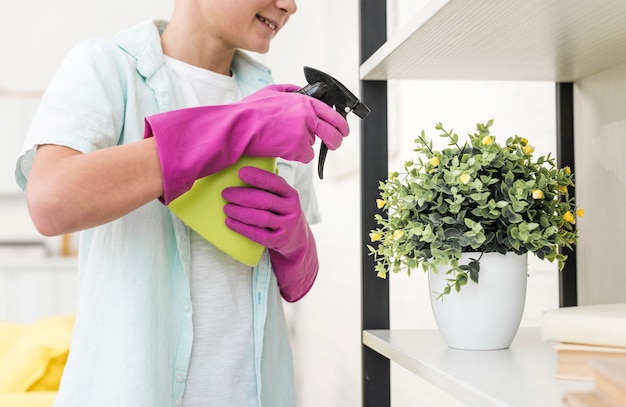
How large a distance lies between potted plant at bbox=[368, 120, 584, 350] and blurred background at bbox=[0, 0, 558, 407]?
1.03 feet

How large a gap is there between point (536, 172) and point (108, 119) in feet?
1.87

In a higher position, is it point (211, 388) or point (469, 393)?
point (469, 393)

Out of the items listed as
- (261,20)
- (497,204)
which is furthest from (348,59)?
(497,204)

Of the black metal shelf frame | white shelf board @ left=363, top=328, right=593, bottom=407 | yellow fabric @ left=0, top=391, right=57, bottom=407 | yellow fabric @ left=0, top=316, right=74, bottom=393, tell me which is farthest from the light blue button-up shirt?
yellow fabric @ left=0, top=316, right=74, bottom=393

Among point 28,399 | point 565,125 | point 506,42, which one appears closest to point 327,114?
point 506,42

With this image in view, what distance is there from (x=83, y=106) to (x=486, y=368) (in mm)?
617

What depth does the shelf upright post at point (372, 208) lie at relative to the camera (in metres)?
0.96

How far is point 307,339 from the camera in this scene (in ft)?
9.82

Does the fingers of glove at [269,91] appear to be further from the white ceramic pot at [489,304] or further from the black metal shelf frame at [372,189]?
the white ceramic pot at [489,304]

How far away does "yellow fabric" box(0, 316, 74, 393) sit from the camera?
2012 mm

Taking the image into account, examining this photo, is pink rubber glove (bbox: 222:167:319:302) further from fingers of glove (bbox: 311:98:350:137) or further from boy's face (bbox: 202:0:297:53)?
boy's face (bbox: 202:0:297:53)

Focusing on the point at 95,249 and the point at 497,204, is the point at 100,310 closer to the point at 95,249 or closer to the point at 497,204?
the point at 95,249

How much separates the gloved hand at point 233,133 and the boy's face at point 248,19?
0.22 meters

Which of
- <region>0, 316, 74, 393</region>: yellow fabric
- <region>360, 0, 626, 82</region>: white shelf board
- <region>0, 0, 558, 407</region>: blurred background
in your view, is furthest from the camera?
<region>0, 316, 74, 393</region>: yellow fabric
